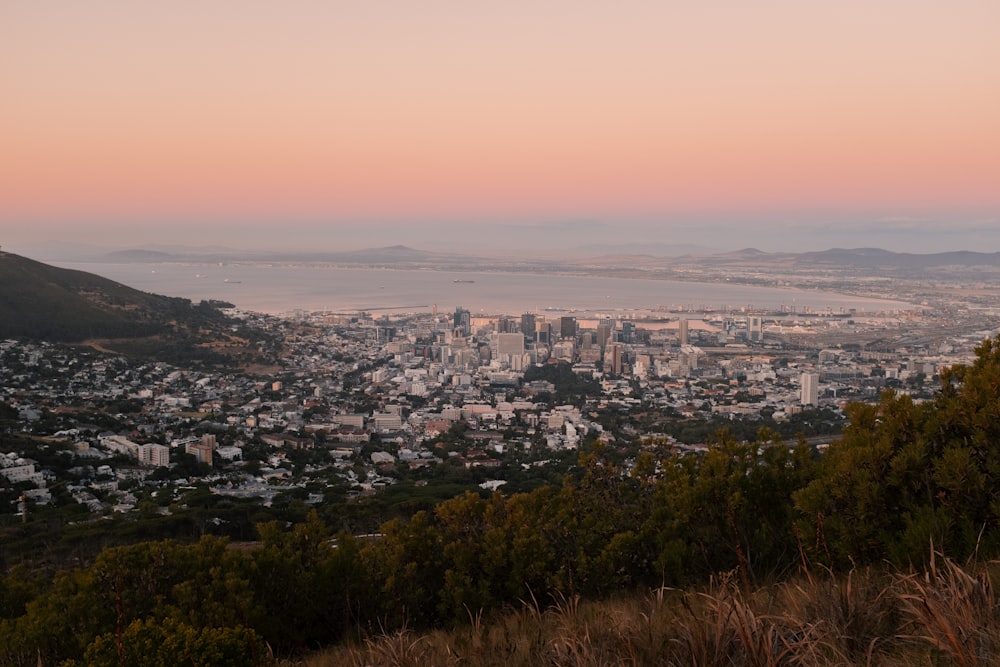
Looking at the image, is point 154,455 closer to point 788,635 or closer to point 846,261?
point 788,635

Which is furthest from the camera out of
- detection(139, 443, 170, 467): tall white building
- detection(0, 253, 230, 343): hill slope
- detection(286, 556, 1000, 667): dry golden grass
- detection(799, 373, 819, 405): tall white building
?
detection(0, 253, 230, 343): hill slope

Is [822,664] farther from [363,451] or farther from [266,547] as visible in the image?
[363,451]

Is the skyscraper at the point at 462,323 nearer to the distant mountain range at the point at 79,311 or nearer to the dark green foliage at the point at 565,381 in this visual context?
the dark green foliage at the point at 565,381

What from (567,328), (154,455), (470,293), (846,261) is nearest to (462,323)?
(567,328)

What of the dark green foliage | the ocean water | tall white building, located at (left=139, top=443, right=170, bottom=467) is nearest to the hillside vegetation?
tall white building, located at (left=139, top=443, right=170, bottom=467)

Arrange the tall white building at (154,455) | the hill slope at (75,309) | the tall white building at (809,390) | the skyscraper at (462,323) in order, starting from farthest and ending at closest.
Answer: the skyscraper at (462,323)
the hill slope at (75,309)
the tall white building at (809,390)
the tall white building at (154,455)

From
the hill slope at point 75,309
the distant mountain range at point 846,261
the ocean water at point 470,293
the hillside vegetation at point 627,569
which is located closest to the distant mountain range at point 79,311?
the hill slope at point 75,309

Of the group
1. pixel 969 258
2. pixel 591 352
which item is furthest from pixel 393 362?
pixel 969 258

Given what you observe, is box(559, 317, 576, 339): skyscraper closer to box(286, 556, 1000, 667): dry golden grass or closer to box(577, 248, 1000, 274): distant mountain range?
box(286, 556, 1000, 667): dry golden grass
